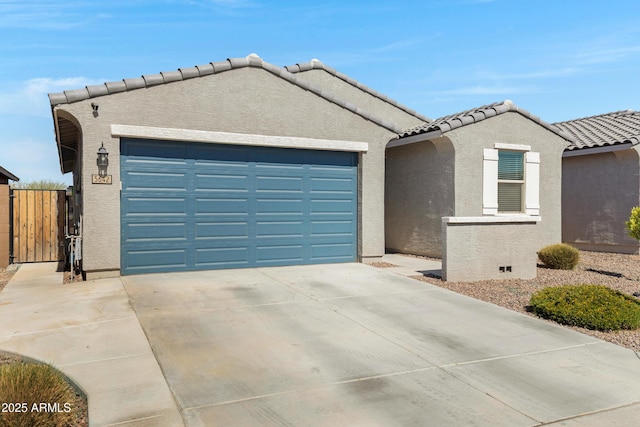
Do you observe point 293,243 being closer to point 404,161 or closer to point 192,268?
point 192,268

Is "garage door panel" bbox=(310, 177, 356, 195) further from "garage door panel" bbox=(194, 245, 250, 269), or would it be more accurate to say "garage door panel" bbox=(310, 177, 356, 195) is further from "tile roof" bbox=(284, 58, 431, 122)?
"tile roof" bbox=(284, 58, 431, 122)

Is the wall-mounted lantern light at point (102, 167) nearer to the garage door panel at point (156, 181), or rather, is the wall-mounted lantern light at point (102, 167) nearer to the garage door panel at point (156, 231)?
the garage door panel at point (156, 181)

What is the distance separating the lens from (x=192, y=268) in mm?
10367

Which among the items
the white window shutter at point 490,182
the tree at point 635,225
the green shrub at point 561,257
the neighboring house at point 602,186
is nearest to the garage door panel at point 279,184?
the white window shutter at point 490,182

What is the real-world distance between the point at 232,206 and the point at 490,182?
712 centimetres

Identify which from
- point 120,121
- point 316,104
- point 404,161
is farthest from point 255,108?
point 404,161

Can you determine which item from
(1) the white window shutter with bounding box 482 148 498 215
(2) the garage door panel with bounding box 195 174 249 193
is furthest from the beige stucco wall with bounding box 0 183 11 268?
(1) the white window shutter with bounding box 482 148 498 215

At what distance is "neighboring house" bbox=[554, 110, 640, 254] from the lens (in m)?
14.7

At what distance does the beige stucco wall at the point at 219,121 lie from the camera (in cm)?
942

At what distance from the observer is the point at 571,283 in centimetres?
993

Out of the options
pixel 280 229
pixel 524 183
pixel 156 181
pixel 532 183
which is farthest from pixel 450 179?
pixel 156 181

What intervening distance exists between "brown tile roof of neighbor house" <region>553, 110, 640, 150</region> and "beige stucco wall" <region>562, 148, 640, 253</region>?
1.49 ft

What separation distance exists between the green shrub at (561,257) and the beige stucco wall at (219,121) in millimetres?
4225

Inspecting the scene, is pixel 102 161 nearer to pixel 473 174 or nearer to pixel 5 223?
pixel 5 223
